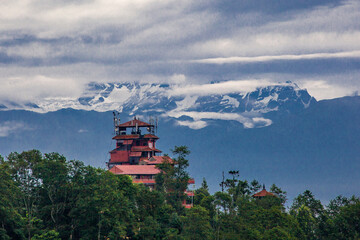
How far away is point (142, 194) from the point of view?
12888cm

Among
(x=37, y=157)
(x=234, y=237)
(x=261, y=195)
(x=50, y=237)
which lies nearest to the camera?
(x=50, y=237)

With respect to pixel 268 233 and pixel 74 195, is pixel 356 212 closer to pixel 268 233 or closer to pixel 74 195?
pixel 268 233

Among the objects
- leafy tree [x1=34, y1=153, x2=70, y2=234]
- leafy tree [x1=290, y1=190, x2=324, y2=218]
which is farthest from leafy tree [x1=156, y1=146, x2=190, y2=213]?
leafy tree [x1=34, y1=153, x2=70, y2=234]

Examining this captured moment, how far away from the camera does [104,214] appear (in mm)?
112500

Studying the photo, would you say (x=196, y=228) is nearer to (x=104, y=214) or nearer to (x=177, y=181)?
(x=104, y=214)

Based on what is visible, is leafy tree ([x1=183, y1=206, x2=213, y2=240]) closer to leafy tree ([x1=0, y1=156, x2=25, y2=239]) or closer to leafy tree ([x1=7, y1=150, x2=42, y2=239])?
leafy tree ([x1=7, y1=150, x2=42, y2=239])

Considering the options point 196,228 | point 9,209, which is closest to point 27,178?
point 9,209

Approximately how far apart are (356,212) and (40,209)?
57.8 metres

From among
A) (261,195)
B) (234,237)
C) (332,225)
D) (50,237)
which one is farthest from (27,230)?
(261,195)

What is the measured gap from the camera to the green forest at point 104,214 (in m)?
110

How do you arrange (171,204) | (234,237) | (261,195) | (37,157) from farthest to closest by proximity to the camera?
(261,195) → (171,204) → (37,157) → (234,237)

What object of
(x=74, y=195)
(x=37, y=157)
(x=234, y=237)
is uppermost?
(x=37, y=157)

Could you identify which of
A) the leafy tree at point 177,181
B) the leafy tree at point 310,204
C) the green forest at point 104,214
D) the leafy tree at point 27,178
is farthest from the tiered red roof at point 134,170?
the leafy tree at point 27,178

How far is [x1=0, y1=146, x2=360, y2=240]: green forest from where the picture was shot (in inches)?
4311
